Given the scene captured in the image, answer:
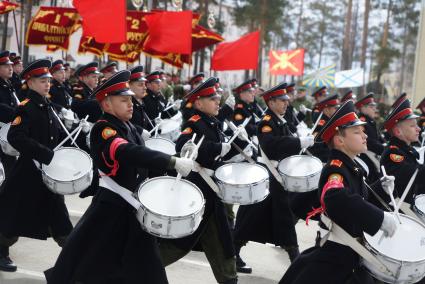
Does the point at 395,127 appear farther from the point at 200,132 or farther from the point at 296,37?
the point at 296,37

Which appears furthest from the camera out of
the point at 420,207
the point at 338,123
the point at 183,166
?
the point at 420,207

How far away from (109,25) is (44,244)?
4024 mm

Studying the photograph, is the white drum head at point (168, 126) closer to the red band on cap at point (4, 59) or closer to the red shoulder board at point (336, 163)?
the red band on cap at point (4, 59)

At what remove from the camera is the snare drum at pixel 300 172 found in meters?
5.87

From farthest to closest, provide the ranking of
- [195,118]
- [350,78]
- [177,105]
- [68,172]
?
[350,78] < [177,105] < [68,172] < [195,118]

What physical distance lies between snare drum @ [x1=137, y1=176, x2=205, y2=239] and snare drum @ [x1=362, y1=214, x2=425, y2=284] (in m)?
1.05

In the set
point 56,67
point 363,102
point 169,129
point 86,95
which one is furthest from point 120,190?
point 363,102

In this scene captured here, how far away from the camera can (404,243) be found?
3.58 meters

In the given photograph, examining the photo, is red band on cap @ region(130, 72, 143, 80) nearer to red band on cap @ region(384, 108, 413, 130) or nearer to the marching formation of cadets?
the marching formation of cadets

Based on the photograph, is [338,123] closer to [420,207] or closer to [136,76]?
[420,207]

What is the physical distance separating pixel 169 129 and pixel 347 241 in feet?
17.2

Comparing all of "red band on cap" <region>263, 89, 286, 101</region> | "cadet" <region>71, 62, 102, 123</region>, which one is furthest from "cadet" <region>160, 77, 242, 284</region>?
"cadet" <region>71, 62, 102, 123</region>

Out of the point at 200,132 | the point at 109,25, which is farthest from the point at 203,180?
the point at 109,25

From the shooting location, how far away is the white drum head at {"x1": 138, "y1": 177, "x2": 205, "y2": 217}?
12.7ft
